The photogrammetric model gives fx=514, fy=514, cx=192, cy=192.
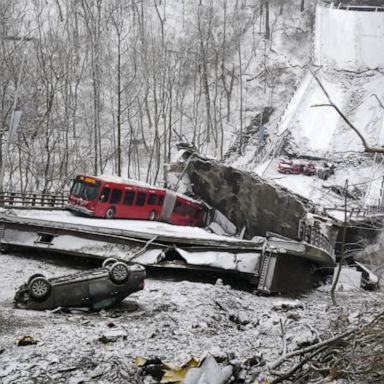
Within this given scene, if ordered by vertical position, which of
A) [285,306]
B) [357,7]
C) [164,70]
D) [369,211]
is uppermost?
[357,7]

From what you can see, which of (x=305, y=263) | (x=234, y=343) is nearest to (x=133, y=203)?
(x=305, y=263)

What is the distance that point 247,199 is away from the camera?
2355cm

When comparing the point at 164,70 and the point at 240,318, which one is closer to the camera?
the point at 240,318

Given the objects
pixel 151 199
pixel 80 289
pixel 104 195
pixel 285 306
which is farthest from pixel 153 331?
pixel 151 199

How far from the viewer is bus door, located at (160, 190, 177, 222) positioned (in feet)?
78.2

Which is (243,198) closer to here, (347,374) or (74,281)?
(74,281)

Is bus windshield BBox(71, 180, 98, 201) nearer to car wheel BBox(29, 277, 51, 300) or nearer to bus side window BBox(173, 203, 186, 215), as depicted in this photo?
bus side window BBox(173, 203, 186, 215)

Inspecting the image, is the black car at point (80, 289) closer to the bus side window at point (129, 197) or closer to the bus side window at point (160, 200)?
the bus side window at point (129, 197)

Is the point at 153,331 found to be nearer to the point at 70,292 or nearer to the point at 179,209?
the point at 70,292

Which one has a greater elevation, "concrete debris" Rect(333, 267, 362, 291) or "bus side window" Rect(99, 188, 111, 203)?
"bus side window" Rect(99, 188, 111, 203)

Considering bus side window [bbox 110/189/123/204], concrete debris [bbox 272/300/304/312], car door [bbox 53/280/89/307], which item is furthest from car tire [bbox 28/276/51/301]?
bus side window [bbox 110/189/123/204]

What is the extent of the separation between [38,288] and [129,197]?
1200 cm

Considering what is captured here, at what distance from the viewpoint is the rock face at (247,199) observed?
2119cm

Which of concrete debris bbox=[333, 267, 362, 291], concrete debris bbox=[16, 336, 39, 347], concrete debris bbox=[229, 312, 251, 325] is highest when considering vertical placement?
concrete debris bbox=[16, 336, 39, 347]
